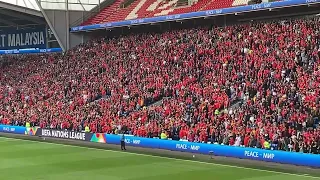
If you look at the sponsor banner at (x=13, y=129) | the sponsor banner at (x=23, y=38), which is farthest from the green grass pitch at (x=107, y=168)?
the sponsor banner at (x=23, y=38)

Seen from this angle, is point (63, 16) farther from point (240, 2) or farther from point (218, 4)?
point (240, 2)

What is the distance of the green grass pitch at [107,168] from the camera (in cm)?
2150

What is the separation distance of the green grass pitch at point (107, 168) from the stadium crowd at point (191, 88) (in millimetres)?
3297

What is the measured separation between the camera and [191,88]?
115 feet

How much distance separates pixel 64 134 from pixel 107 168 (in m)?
15.8

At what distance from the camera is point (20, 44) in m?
60.9

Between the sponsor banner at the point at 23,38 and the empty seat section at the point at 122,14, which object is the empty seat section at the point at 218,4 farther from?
the sponsor banner at the point at 23,38

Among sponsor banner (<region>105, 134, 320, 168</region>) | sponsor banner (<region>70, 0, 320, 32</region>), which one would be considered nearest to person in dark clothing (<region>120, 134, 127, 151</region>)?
sponsor banner (<region>105, 134, 320, 168</region>)

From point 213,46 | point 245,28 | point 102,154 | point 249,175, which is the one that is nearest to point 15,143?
point 102,154

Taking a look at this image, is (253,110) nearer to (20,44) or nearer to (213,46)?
(213,46)

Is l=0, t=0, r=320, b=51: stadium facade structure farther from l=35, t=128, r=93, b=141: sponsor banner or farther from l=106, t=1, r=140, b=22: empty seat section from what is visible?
l=35, t=128, r=93, b=141: sponsor banner

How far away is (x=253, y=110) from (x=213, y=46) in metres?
10.7

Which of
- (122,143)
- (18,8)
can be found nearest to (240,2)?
(122,143)

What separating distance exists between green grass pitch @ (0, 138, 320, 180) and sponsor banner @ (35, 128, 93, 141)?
5290 mm
